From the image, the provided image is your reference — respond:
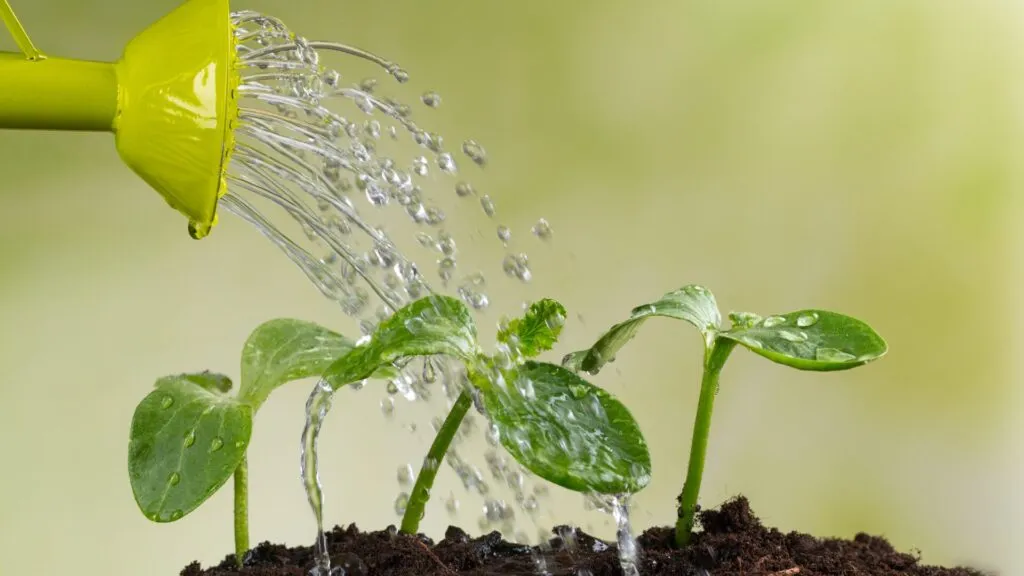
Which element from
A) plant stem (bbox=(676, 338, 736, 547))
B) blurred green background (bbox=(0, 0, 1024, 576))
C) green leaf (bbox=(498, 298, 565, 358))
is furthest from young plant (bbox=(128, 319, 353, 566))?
blurred green background (bbox=(0, 0, 1024, 576))

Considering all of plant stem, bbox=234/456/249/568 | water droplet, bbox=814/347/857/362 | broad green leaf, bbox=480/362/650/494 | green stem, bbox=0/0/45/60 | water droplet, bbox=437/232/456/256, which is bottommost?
plant stem, bbox=234/456/249/568

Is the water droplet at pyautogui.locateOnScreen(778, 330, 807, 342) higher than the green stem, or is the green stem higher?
the green stem

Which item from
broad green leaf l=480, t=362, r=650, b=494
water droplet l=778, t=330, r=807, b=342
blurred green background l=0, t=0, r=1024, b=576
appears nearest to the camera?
broad green leaf l=480, t=362, r=650, b=494

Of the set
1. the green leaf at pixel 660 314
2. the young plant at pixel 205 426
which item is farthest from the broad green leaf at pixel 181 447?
the green leaf at pixel 660 314

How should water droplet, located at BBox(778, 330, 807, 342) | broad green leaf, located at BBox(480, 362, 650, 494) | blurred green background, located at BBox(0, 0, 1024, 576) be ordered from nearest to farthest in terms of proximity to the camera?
broad green leaf, located at BBox(480, 362, 650, 494)
water droplet, located at BBox(778, 330, 807, 342)
blurred green background, located at BBox(0, 0, 1024, 576)

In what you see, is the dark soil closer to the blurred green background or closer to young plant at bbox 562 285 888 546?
young plant at bbox 562 285 888 546

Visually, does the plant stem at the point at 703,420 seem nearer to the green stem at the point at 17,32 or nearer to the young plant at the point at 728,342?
the young plant at the point at 728,342

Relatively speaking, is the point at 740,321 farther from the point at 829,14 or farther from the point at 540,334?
the point at 829,14

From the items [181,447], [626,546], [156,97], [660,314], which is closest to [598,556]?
[626,546]
